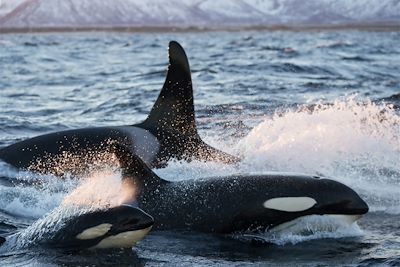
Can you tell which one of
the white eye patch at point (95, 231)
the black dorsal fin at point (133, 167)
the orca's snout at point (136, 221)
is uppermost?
the black dorsal fin at point (133, 167)

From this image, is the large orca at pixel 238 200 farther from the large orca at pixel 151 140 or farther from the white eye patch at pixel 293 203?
the large orca at pixel 151 140

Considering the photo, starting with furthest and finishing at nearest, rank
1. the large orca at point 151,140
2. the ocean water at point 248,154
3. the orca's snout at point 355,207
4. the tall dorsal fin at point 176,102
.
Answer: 1. the tall dorsal fin at point 176,102
2. the large orca at point 151,140
3. the orca's snout at point 355,207
4. the ocean water at point 248,154

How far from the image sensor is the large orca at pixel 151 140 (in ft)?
32.4

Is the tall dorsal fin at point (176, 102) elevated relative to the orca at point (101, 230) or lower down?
elevated

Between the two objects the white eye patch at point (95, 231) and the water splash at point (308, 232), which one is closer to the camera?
the white eye patch at point (95, 231)

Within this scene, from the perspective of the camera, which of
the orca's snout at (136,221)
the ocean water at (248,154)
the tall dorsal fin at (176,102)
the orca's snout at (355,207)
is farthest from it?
the tall dorsal fin at (176,102)

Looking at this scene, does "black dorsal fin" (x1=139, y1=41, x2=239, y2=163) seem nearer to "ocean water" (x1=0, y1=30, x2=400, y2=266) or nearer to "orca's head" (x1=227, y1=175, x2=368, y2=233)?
"ocean water" (x1=0, y1=30, x2=400, y2=266)

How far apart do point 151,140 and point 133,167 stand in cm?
247

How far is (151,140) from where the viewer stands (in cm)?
1001

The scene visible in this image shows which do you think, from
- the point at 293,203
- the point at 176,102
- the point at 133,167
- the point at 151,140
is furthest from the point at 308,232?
the point at 176,102

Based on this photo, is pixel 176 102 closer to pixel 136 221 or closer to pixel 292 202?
pixel 292 202

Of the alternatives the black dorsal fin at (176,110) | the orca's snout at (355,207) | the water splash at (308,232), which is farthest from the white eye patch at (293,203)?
the black dorsal fin at (176,110)

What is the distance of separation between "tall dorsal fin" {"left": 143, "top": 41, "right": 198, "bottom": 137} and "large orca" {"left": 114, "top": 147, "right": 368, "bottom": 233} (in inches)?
97.3

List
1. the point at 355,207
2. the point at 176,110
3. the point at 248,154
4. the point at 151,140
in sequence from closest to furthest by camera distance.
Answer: the point at 355,207
the point at 151,140
the point at 176,110
the point at 248,154
